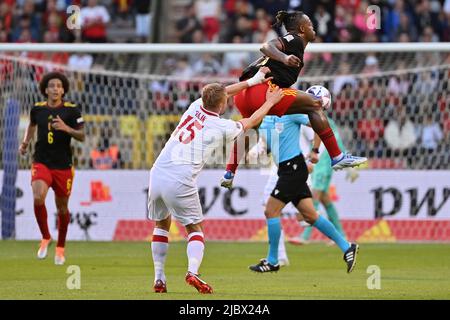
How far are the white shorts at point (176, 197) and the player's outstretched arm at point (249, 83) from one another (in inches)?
45.9

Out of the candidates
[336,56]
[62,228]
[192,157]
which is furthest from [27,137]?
[336,56]

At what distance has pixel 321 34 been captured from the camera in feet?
77.0

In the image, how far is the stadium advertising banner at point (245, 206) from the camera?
61.2 feet

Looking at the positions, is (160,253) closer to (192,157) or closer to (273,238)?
(192,157)

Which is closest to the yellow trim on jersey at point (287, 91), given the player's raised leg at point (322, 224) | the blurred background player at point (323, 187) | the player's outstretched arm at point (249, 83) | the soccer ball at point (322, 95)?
the player's outstretched arm at point (249, 83)

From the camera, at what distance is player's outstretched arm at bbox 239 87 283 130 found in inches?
421

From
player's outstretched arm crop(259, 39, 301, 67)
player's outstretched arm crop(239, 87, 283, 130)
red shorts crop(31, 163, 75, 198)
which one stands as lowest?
red shorts crop(31, 163, 75, 198)

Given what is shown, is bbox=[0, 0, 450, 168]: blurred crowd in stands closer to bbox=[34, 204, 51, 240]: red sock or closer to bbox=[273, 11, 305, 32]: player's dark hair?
bbox=[34, 204, 51, 240]: red sock

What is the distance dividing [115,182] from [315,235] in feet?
11.7

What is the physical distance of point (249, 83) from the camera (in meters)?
11.5

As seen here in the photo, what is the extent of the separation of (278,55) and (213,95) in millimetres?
1365

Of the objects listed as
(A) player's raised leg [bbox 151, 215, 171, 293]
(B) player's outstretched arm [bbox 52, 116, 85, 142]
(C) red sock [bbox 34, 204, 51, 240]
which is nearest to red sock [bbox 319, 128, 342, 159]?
(A) player's raised leg [bbox 151, 215, 171, 293]

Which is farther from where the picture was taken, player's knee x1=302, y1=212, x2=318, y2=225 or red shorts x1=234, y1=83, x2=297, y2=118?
player's knee x1=302, y1=212, x2=318, y2=225

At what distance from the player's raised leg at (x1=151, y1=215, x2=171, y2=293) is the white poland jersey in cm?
63
